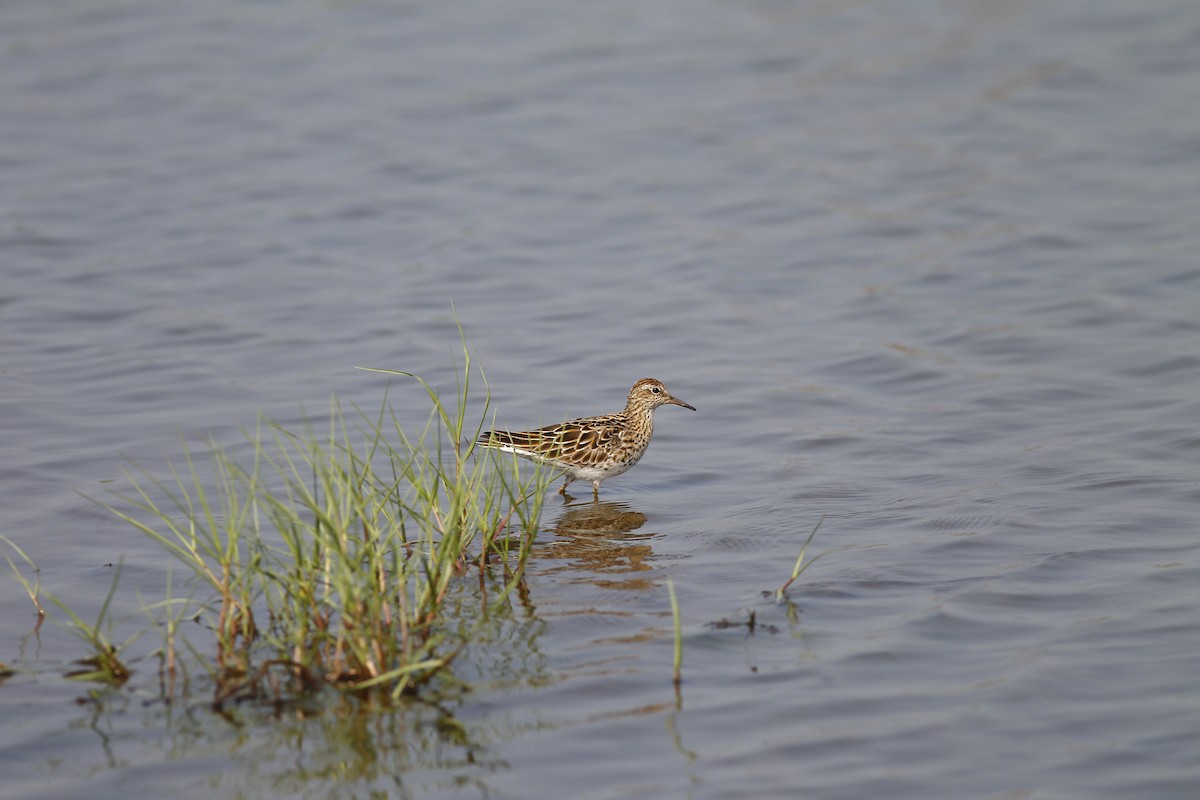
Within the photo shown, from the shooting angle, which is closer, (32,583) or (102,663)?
(102,663)

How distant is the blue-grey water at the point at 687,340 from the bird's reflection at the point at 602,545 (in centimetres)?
6

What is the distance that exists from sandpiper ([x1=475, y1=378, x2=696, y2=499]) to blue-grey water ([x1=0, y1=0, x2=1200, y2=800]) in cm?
38

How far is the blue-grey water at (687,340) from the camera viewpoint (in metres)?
7.30

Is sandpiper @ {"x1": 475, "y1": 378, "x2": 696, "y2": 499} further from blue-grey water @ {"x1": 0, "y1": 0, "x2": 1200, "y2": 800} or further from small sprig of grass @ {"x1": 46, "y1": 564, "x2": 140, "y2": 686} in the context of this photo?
small sprig of grass @ {"x1": 46, "y1": 564, "x2": 140, "y2": 686}

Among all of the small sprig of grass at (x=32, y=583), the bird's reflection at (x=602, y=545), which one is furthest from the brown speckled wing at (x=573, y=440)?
the small sprig of grass at (x=32, y=583)

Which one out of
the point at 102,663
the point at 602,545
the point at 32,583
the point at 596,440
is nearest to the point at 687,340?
the point at 596,440

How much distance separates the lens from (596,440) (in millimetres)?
11844

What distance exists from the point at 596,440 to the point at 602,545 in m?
1.45

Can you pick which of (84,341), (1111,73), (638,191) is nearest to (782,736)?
(84,341)

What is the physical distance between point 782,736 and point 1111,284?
10611 millimetres

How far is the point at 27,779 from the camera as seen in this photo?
695 cm

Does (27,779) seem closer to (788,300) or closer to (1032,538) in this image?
(1032,538)

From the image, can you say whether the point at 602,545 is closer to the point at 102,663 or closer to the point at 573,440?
the point at 573,440

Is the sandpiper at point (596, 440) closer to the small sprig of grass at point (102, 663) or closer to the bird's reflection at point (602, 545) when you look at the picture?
the bird's reflection at point (602, 545)
